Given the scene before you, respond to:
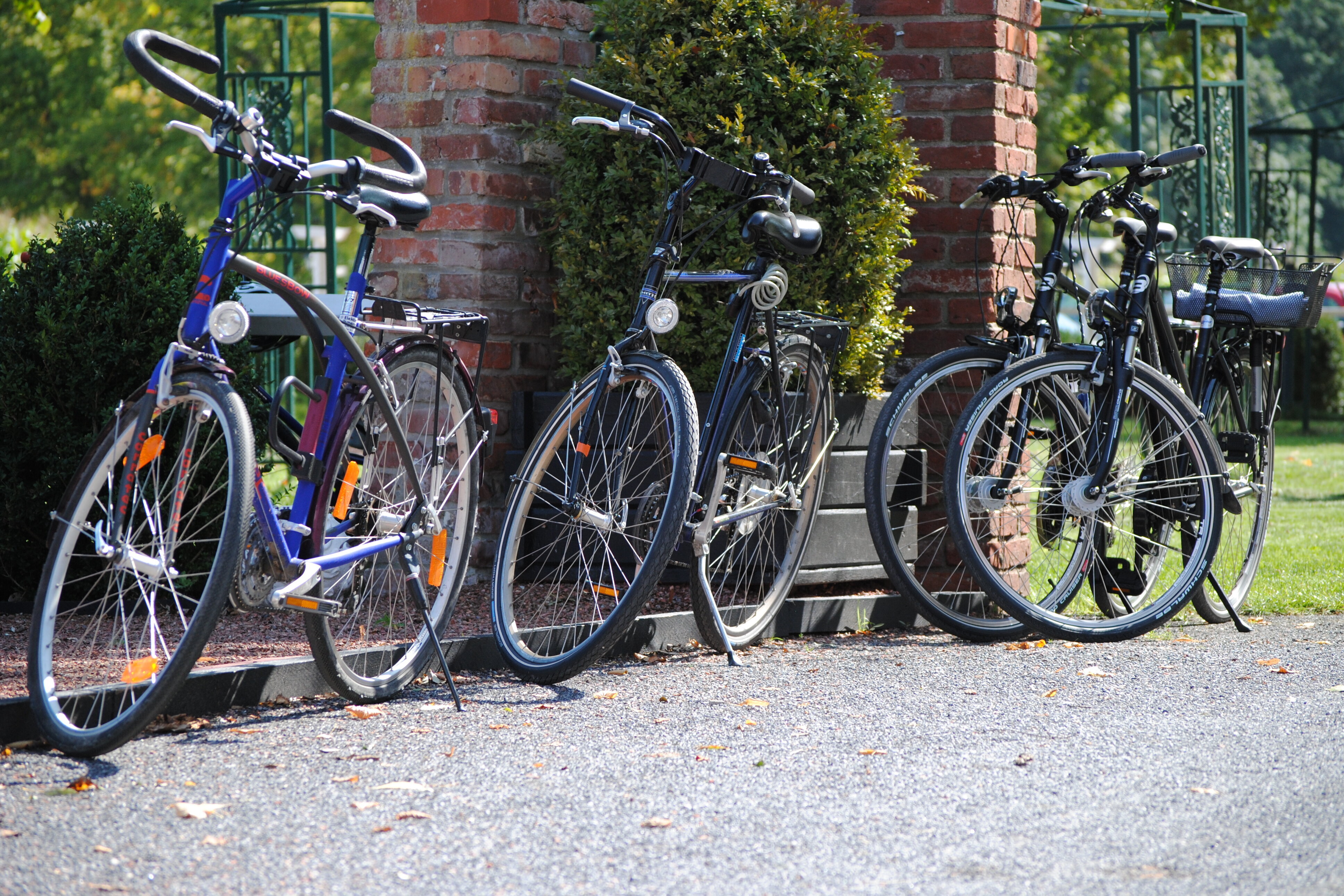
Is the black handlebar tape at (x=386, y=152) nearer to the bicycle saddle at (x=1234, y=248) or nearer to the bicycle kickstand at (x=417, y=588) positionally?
the bicycle kickstand at (x=417, y=588)

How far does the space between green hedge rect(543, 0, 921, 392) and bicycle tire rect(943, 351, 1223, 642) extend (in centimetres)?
58

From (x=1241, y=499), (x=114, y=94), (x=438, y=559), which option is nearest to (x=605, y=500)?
(x=438, y=559)

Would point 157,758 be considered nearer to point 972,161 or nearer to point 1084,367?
point 1084,367

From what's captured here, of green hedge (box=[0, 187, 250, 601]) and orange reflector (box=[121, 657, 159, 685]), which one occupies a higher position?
green hedge (box=[0, 187, 250, 601])

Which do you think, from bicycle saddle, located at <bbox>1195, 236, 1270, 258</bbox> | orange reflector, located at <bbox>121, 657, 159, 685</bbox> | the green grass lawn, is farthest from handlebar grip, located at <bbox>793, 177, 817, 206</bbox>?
the green grass lawn

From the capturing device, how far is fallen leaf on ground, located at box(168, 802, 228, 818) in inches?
108

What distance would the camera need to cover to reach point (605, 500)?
4426mm

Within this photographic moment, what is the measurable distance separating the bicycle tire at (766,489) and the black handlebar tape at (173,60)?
65.7 inches

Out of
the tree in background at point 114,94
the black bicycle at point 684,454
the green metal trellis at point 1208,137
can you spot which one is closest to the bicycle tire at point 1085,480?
the black bicycle at point 684,454

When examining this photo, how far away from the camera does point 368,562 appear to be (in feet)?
12.5

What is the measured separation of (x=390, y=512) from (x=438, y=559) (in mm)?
268

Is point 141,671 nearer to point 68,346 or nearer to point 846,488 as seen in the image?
point 68,346

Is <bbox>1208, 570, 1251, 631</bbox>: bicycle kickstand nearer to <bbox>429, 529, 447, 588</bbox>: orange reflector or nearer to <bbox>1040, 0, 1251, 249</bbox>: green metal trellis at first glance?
<bbox>429, 529, 447, 588</bbox>: orange reflector

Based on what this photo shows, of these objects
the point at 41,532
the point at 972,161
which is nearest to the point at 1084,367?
the point at 972,161
